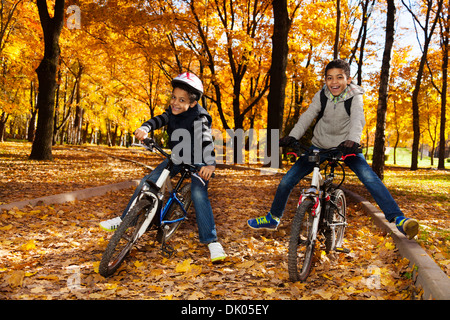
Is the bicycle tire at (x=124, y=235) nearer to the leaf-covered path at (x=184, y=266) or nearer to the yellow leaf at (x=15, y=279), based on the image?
the leaf-covered path at (x=184, y=266)

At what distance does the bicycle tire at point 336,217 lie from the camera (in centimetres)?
390

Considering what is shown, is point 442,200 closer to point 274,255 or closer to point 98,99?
point 274,255

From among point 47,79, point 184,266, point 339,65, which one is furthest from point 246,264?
point 47,79

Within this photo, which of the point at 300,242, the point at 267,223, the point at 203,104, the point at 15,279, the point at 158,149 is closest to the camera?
the point at 15,279

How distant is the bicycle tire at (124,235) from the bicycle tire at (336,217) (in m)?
1.97

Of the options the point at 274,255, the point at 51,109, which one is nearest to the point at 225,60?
the point at 51,109

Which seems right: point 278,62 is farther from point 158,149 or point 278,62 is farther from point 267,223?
point 158,149

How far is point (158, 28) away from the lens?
673 inches

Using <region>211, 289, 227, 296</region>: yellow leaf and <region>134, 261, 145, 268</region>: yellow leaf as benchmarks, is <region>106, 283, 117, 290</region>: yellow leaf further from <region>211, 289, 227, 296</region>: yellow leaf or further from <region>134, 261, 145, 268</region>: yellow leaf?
<region>211, 289, 227, 296</region>: yellow leaf

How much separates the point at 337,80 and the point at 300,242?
1.79 meters

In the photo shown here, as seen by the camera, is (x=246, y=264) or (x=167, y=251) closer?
(x=246, y=264)

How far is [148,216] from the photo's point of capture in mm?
3471

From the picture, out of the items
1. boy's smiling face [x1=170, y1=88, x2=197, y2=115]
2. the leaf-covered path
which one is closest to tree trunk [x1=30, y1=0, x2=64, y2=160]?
the leaf-covered path

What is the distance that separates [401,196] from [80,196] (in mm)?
7153
